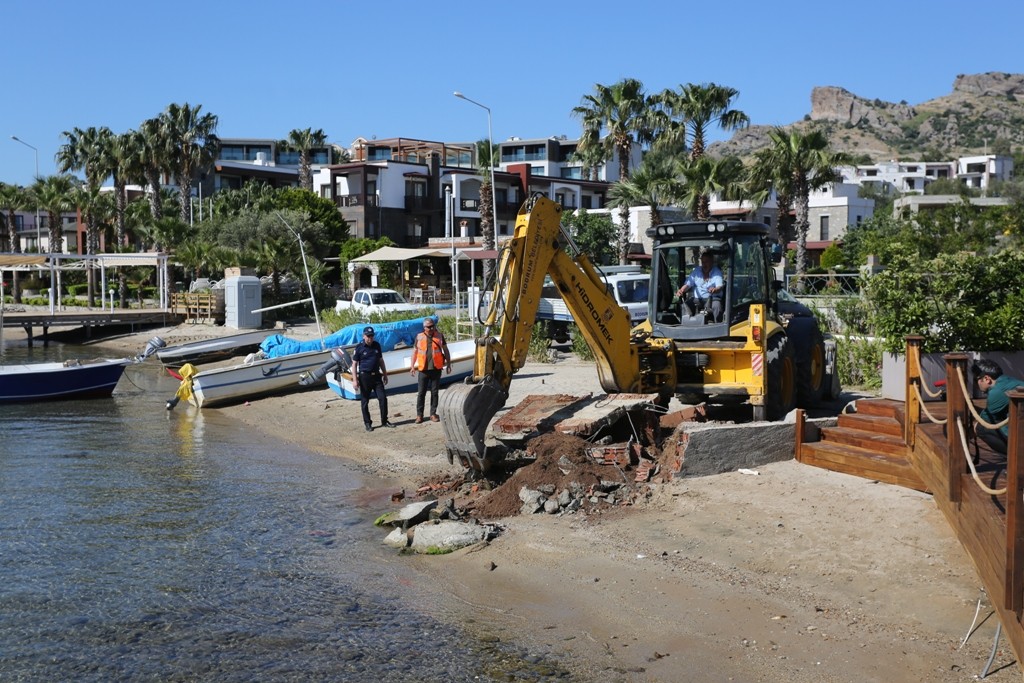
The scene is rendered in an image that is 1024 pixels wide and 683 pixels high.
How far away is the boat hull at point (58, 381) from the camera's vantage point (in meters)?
25.1

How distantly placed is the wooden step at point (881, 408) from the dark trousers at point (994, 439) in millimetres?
2659

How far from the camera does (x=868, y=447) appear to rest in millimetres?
11477

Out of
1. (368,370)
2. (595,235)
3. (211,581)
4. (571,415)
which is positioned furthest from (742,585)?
(595,235)

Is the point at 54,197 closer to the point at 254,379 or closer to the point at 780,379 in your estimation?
the point at 254,379

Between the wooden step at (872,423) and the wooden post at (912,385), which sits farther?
the wooden step at (872,423)

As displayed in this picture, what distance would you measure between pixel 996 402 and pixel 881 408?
4.14m

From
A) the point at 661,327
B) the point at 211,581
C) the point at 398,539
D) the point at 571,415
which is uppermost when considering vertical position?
the point at 661,327

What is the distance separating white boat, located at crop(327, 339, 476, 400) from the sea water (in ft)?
13.9

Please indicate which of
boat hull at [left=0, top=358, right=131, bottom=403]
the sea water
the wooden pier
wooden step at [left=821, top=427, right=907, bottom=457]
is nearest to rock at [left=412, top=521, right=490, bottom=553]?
the sea water

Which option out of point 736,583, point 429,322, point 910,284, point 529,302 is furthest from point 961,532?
point 429,322

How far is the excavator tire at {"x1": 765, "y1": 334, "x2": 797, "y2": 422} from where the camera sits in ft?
44.4

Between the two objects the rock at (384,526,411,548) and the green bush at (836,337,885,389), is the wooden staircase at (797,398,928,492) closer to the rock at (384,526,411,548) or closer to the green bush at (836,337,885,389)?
the rock at (384,526,411,548)

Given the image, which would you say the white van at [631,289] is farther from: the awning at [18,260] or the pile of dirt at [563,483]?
the awning at [18,260]

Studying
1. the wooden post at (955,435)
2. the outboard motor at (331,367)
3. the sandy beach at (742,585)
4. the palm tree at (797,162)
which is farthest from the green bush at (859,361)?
the palm tree at (797,162)
